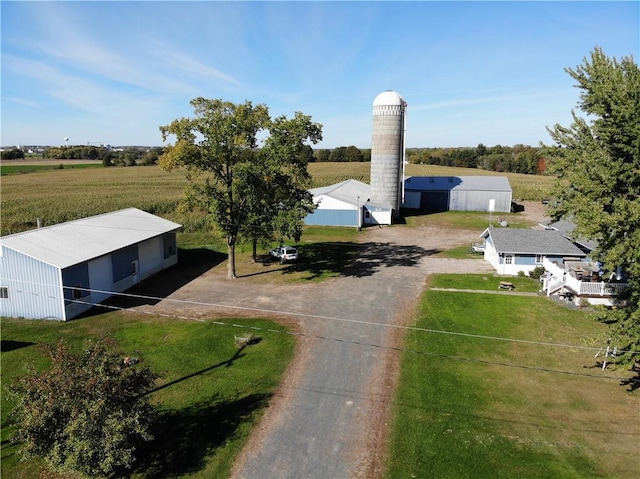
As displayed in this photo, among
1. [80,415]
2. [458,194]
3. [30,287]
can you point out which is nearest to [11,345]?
[30,287]

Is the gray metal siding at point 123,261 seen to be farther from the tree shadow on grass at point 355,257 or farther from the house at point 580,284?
the house at point 580,284

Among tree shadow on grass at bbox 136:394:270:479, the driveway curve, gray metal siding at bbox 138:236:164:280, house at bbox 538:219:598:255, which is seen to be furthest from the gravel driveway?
house at bbox 538:219:598:255

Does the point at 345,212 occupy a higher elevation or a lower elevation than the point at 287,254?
higher

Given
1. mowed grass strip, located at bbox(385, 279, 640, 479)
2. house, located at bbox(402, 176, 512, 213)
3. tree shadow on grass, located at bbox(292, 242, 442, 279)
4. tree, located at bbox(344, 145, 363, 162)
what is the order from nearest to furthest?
mowed grass strip, located at bbox(385, 279, 640, 479)
tree shadow on grass, located at bbox(292, 242, 442, 279)
house, located at bbox(402, 176, 512, 213)
tree, located at bbox(344, 145, 363, 162)

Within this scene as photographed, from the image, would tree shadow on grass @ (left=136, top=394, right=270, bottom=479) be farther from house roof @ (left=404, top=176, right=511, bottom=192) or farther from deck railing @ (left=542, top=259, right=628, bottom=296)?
house roof @ (left=404, top=176, right=511, bottom=192)

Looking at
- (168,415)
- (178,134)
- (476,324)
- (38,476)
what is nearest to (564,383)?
(476,324)

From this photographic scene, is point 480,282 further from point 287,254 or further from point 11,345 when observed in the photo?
point 11,345
